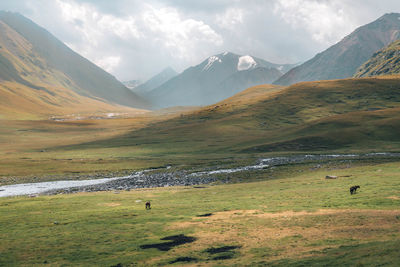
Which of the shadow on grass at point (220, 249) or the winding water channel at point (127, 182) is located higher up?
the winding water channel at point (127, 182)

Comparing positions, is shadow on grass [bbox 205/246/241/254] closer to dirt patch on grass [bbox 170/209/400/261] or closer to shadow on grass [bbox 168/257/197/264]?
dirt patch on grass [bbox 170/209/400/261]

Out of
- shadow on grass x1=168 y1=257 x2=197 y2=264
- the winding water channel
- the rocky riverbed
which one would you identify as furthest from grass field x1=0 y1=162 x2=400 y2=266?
the winding water channel

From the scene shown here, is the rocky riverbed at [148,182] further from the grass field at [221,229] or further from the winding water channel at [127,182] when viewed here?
the grass field at [221,229]

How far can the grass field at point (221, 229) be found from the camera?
26109 millimetres

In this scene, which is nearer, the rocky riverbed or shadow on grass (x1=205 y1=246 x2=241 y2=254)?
shadow on grass (x1=205 y1=246 x2=241 y2=254)

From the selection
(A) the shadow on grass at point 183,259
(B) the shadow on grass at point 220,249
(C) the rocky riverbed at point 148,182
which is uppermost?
(C) the rocky riverbed at point 148,182

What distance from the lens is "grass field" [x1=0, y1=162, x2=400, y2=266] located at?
26.1 metres

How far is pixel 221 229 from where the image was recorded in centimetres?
3450

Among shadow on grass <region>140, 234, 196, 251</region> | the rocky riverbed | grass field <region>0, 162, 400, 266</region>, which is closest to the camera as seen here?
grass field <region>0, 162, 400, 266</region>

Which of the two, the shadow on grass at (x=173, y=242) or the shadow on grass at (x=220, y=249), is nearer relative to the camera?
the shadow on grass at (x=220, y=249)

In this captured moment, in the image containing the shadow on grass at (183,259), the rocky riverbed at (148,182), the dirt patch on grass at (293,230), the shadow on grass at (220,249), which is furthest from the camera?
the rocky riverbed at (148,182)

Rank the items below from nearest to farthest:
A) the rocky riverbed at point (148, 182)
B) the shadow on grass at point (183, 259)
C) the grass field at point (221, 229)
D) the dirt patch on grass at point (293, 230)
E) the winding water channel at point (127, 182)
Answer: the grass field at point (221, 229) < the shadow on grass at point (183, 259) < the dirt patch on grass at point (293, 230) < the rocky riverbed at point (148, 182) < the winding water channel at point (127, 182)

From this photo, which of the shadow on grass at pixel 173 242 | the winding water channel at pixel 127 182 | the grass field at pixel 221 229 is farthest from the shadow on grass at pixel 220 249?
the winding water channel at pixel 127 182

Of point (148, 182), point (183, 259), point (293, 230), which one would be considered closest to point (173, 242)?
point (183, 259)
